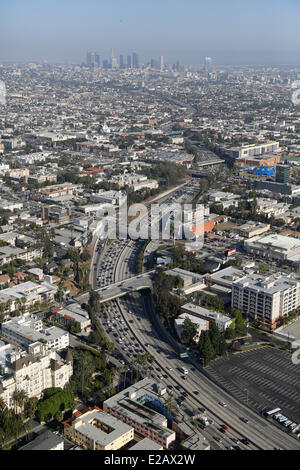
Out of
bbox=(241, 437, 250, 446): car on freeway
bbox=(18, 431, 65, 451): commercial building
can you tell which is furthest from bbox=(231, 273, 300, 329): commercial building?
bbox=(18, 431, 65, 451): commercial building

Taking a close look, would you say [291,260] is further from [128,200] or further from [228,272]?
[128,200]

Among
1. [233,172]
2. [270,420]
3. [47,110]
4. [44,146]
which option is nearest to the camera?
[270,420]

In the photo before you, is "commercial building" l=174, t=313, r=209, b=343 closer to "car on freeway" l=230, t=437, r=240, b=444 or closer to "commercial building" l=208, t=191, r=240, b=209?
"car on freeway" l=230, t=437, r=240, b=444

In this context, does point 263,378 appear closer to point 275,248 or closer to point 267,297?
point 267,297

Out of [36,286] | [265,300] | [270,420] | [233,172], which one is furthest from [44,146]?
[270,420]

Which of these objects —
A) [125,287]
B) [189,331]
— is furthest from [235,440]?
[125,287]

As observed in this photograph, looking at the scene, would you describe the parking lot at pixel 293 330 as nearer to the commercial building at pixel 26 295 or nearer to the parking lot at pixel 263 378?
the parking lot at pixel 263 378

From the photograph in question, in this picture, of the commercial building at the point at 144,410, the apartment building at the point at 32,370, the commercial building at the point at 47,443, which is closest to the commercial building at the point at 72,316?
the apartment building at the point at 32,370
